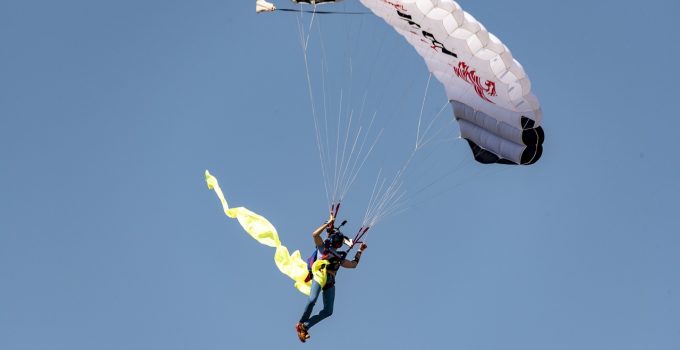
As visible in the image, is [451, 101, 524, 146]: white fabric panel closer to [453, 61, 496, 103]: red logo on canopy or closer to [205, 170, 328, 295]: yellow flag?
[453, 61, 496, 103]: red logo on canopy

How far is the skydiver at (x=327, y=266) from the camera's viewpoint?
83.8ft

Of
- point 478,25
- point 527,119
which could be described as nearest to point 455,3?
→ point 478,25

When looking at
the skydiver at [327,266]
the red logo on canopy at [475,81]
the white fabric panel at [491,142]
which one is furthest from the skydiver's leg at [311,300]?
the red logo on canopy at [475,81]

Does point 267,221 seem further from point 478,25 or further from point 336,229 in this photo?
point 478,25

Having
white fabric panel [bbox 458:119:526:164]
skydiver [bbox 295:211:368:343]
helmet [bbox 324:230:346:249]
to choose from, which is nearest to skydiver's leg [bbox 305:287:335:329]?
skydiver [bbox 295:211:368:343]

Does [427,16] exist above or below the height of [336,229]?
above

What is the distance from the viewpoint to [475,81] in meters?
26.5

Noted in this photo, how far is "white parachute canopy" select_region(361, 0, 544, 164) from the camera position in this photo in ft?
81.5

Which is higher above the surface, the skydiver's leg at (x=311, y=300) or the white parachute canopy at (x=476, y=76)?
the white parachute canopy at (x=476, y=76)

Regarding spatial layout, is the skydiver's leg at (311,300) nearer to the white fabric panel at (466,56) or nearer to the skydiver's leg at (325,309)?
the skydiver's leg at (325,309)

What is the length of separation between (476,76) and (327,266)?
160 inches

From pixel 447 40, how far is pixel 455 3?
0.81 meters

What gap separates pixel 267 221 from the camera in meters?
27.5

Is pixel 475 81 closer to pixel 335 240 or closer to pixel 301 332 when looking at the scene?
pixel 335 240
